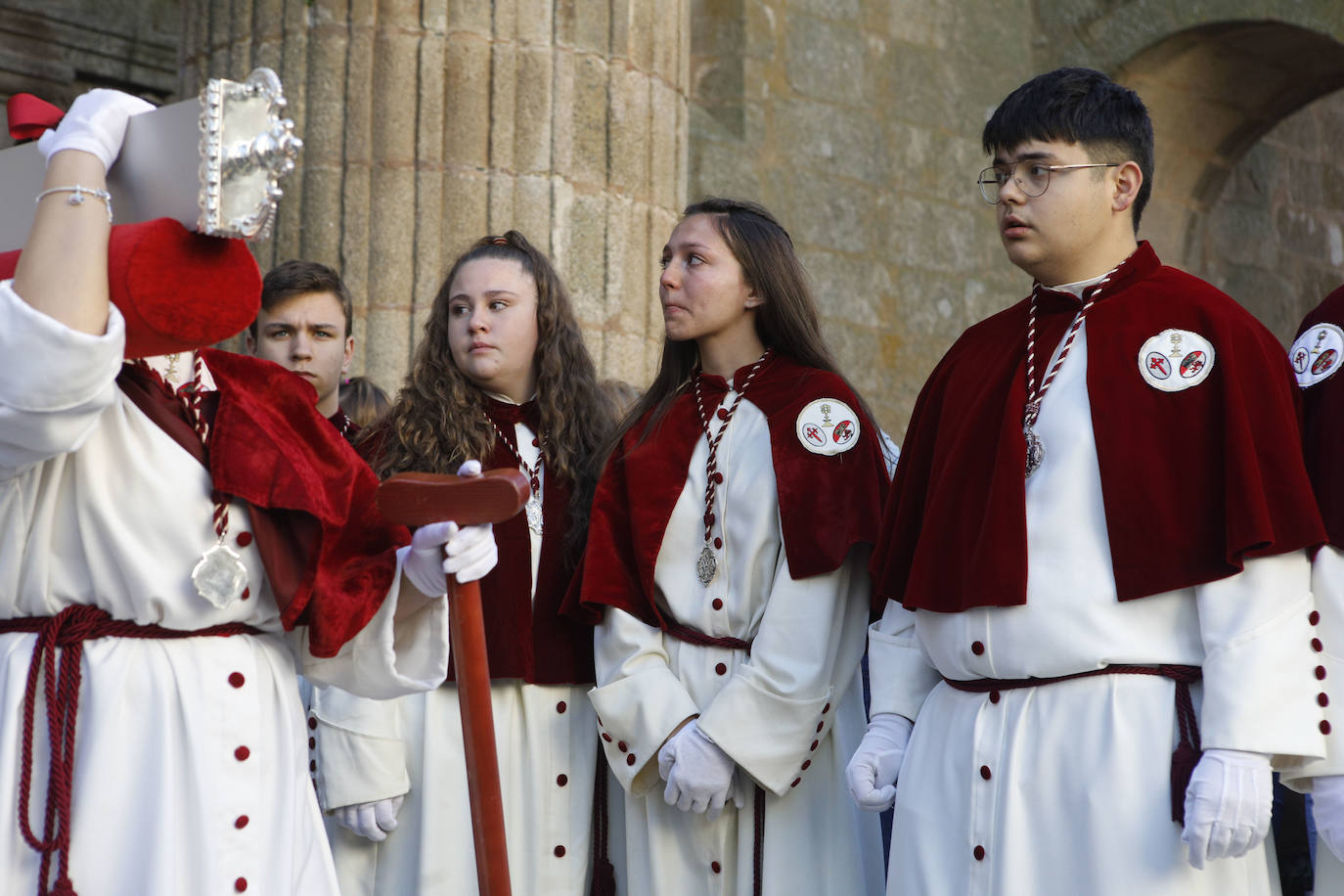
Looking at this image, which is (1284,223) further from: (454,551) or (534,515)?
(454,551)

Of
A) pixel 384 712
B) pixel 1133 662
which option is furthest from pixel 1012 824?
pixel 384 712

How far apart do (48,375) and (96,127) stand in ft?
1.25

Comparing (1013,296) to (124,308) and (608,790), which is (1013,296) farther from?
(124,308)

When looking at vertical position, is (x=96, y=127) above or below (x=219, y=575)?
above

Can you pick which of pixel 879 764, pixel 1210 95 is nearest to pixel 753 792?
pixel 879 764

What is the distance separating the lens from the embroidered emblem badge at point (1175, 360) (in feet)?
9.32

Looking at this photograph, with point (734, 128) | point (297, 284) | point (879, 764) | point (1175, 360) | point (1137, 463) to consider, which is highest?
point (734, 128)

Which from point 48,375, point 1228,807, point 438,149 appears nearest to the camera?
point 48,375

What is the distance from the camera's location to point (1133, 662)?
277 cm

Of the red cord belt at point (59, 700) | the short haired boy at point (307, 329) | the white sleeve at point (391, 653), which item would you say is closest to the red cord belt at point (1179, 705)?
the white sleeve at point (391, 653)

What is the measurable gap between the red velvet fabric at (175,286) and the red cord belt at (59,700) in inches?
15.2

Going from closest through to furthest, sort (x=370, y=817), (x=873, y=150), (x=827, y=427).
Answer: (x=370, y=817) → (x=827, y=427) → (x=873, y=150)

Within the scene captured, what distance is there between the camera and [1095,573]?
2795 mm

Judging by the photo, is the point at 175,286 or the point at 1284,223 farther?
the point at 1284,223
